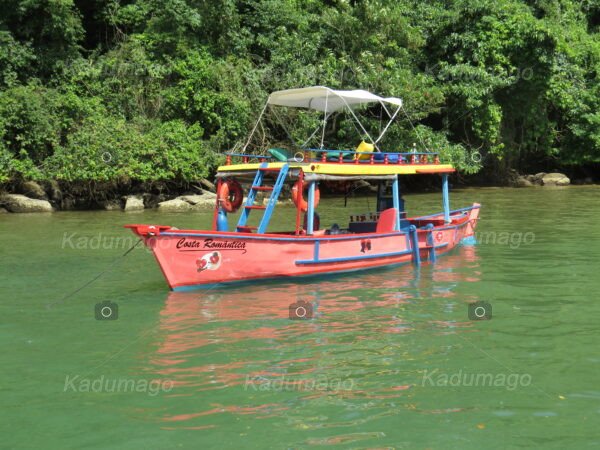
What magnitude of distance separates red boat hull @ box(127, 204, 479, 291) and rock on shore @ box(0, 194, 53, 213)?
14.8 metres

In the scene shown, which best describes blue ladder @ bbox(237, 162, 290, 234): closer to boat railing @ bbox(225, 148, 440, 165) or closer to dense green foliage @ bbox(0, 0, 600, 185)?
boat railing @ bbox(225, 148, 440, 165)

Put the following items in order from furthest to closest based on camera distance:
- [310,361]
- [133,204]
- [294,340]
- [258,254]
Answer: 1. [133,204]
2. [258,254]
3. [294,340]
4. [310,361]

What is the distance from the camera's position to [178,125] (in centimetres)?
2570

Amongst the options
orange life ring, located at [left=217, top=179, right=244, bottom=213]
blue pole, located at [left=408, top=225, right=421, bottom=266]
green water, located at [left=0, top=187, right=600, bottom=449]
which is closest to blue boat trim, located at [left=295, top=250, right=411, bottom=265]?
blue pole, located at [left=408, top=225, right=421, bottom=266]

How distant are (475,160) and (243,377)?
24.9 m

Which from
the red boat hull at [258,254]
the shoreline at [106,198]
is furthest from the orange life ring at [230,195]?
the shoreline at [106,198]

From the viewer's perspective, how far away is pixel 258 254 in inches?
426

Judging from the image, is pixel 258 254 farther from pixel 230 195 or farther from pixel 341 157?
pixel 341 157

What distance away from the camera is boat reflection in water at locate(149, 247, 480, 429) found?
21.2 ft

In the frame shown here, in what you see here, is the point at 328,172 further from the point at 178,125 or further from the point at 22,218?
the point at 178,125

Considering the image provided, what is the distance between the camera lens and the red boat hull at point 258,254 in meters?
10.1

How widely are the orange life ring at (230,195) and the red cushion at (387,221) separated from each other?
2660 mm

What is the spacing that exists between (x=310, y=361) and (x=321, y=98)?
7.54m

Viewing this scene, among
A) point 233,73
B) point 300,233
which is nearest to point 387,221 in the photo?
point 300,233
